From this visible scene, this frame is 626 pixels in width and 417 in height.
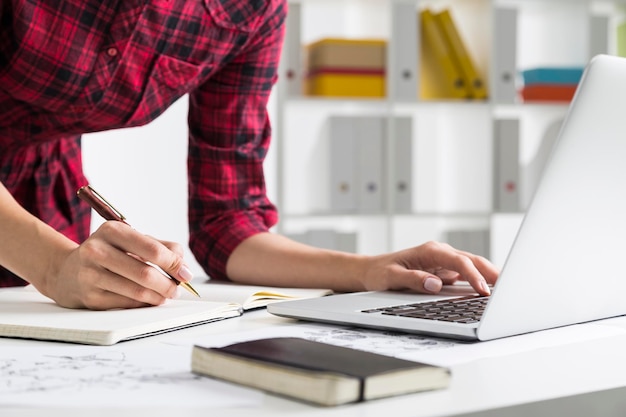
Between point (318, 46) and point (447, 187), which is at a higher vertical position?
point (318, 46)

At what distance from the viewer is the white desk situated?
557 mm

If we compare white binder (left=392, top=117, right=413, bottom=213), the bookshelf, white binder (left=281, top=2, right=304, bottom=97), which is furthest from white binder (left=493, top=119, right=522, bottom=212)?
white binder (left=281, top=2, right=304, bottom=97)

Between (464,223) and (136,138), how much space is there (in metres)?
1.32

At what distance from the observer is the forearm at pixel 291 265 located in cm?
124

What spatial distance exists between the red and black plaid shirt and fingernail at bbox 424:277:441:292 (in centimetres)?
42

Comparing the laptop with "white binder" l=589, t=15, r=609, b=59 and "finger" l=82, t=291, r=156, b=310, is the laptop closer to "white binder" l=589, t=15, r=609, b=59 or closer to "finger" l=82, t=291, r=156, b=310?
"finger" l=82, t=291, r=156, b=310

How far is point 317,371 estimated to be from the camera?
0.57 m

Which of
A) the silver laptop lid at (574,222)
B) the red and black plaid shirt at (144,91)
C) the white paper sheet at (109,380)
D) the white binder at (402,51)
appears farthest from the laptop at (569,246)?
the white binder at (402,51)

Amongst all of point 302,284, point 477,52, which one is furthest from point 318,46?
point 302,284

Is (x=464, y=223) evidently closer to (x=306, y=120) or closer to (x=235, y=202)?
(x=306, y=120)

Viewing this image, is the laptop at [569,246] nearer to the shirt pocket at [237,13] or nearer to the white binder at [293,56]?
the shirt pocket at [237,13]

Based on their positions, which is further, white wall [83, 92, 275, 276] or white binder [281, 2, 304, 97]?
white binder [281, 2, 304, 97]

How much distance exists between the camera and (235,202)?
58.1 inches

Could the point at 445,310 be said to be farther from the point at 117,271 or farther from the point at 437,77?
the point at 437,77
